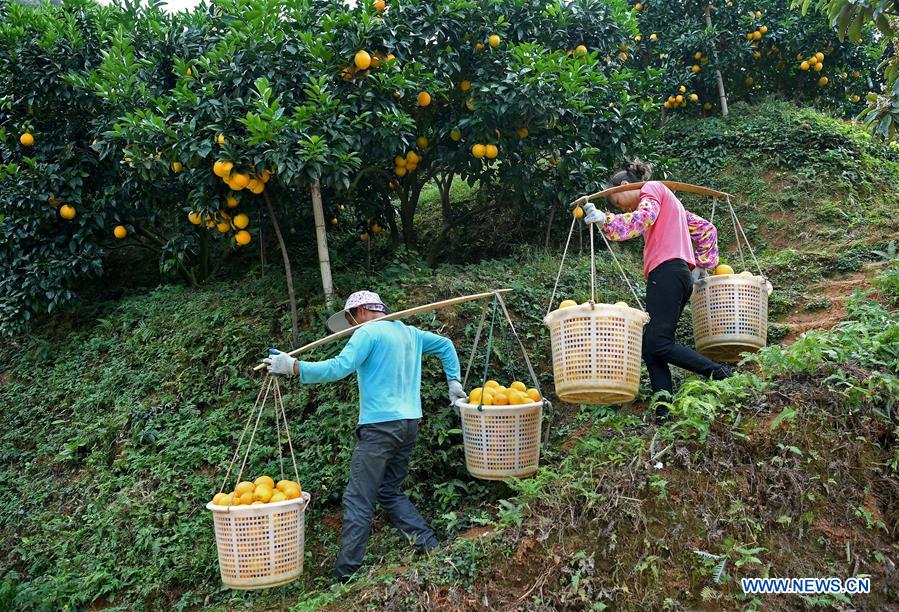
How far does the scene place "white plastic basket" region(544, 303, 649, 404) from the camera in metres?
4.14

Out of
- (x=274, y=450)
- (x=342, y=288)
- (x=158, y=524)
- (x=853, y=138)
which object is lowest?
(x=158, y=524)

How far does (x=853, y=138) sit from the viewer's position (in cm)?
1028

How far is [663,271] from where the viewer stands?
4668 millimetres

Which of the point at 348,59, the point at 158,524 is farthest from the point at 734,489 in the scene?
→ the point at 348,59

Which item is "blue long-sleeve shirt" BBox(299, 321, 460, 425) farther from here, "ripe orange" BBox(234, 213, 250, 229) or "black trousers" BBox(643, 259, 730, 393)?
"ripe orange" BBox(234, 213, 250, 229)

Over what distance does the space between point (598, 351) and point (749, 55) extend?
31.4ft

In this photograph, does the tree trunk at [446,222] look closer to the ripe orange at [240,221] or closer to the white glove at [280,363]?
the ripe orange at [240,221]

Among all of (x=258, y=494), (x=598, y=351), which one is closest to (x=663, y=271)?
(x=598, y=351)

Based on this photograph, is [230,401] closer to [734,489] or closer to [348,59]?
[348,59]

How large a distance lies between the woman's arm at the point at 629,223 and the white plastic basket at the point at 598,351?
63cm

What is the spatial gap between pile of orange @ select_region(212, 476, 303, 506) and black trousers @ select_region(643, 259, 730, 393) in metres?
2.29

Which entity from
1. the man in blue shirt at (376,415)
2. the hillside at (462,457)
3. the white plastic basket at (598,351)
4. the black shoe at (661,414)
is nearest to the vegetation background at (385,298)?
the hillside at (462,457)

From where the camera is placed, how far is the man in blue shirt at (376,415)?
14.5 feet

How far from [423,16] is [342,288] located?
2.55m
